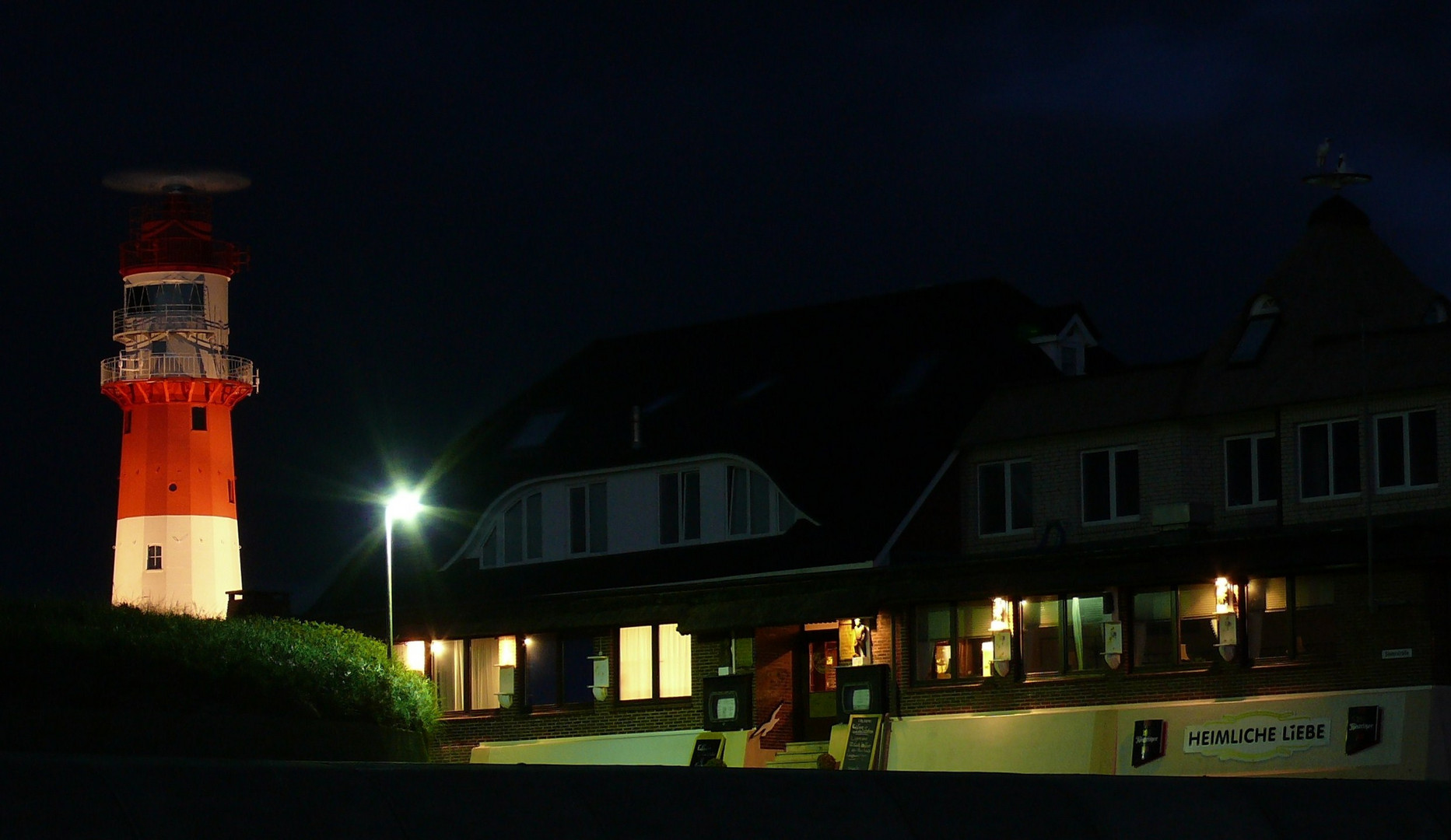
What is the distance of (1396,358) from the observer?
134 ft

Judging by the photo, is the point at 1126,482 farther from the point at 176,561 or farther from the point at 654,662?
the point at 176,561

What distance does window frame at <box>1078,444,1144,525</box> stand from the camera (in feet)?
145

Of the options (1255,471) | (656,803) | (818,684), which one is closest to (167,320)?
(818,684)

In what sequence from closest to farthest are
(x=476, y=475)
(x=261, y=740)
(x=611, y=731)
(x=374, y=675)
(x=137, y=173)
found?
(x=261, y=740) → (x=374, y=675) → (x=611, y=731) → (x=476, y=475) → (x=137, y=173)

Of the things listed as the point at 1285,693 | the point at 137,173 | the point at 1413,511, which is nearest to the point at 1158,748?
the point at 1285,693

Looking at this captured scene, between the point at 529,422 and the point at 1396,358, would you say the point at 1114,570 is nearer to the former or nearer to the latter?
the point at 1396,358

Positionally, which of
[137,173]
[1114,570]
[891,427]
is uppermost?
[137,173]

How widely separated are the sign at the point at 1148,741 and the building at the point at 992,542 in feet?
0.16

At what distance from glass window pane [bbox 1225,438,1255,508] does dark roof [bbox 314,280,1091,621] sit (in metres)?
5.92

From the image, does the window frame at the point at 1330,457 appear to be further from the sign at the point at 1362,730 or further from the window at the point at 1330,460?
the sign at the point at 1362,730

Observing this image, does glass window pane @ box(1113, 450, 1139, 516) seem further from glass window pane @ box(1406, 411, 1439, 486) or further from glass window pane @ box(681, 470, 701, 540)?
glass window pane @ box(681, 470, 701, 540)

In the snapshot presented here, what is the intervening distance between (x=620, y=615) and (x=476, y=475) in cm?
863

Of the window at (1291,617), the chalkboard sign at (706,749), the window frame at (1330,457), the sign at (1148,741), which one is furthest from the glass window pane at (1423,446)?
the chalkboard sign at (706,749)

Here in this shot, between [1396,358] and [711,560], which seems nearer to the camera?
[1396,358]
